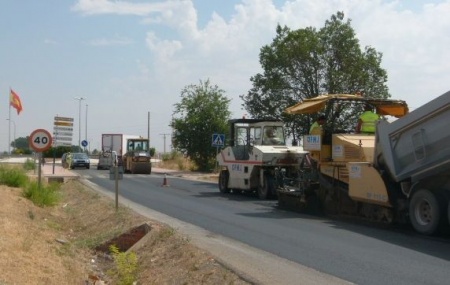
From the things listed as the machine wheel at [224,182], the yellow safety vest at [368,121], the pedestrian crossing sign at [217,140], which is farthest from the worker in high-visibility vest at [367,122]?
the pedestrian crossing sign at [217,140]

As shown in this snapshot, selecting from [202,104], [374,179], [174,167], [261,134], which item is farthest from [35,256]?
[174,167]

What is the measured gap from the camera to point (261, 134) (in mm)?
23516

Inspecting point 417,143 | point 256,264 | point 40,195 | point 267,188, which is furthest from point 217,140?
point 256,264

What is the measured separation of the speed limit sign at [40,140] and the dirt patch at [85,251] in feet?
7.14

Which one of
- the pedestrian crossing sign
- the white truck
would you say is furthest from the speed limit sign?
the white truck

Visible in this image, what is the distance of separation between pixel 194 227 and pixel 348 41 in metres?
25.9

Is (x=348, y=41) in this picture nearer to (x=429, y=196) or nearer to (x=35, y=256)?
(x=429, y=196)

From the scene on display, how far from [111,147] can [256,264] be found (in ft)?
150

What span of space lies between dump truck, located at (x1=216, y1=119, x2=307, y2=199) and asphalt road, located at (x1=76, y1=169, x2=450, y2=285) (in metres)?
3.66

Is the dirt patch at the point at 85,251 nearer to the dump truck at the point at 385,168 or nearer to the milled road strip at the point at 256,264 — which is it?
the milled road strip at the point at 256,264

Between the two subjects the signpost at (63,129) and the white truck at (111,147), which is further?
the white truck at (111,147)

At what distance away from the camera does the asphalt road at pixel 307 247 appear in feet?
28.8

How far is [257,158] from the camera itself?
2247cm

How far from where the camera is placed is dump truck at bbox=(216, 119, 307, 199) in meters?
22.1
